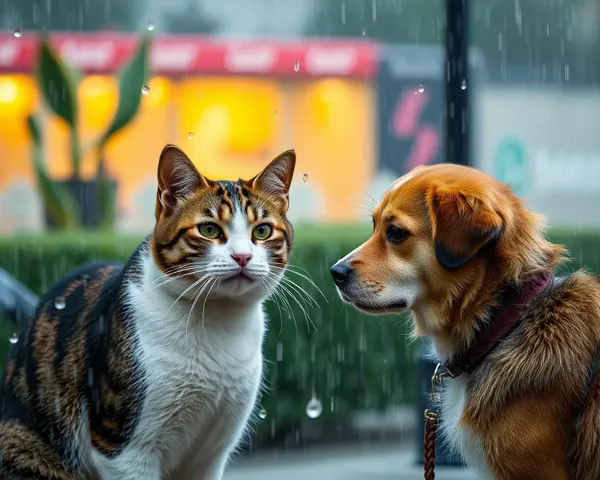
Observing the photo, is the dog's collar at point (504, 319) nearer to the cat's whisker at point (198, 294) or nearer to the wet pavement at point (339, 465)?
the cat's whisker at point (198, 294)

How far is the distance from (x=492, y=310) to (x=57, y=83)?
285 inches

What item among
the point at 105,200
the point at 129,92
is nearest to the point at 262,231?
the point at 129,92

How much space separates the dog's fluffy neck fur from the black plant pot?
7.98 meters

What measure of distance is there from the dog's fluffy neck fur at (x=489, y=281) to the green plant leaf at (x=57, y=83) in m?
6.76

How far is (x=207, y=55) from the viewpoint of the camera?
18.9 metres

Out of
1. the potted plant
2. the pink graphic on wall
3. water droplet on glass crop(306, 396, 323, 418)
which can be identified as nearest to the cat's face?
water droplet on glass crop(306, 396, 323, 418)

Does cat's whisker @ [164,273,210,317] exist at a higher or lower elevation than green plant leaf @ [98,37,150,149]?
lower

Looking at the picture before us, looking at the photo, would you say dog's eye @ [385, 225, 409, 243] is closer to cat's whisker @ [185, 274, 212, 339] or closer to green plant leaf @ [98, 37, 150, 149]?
cat's whisker @ [185, 274, 212, 339]

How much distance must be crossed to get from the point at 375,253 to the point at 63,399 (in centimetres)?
135

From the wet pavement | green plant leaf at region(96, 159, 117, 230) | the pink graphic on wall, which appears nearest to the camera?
the wet pavement

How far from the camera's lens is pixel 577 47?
26688mm

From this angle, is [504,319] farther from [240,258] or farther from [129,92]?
[129,92]

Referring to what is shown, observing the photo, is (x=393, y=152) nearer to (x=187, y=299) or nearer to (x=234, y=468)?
(x=234, y=468)

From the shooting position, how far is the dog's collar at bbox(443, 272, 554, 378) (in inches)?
130
